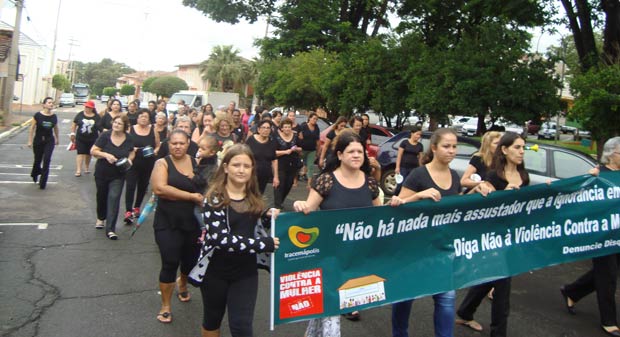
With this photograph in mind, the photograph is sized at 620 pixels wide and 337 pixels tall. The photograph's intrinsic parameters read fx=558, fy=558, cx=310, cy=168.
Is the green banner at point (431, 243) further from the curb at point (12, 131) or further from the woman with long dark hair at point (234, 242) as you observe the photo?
the curb at point (12, 131)

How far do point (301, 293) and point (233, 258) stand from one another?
0.50m

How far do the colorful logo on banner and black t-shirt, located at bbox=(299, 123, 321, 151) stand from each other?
830 cm

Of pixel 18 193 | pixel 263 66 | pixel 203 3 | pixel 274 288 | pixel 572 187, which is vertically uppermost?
pixel 203 3

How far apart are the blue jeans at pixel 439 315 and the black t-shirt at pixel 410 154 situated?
18.7 ft

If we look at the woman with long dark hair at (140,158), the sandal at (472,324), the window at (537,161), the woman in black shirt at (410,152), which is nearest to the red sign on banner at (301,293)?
the sandal at (472,324)

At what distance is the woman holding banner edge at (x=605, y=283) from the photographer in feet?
16.2

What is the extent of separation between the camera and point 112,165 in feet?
24.0

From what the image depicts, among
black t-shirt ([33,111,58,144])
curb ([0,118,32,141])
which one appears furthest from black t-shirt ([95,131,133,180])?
curb ([0,118,32,141])

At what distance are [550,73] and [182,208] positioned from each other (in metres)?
13.1

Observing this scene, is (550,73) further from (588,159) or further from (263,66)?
(263,66)

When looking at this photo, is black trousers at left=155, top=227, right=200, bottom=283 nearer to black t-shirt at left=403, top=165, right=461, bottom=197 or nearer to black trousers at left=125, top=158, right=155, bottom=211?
black t-shirt at left=403, top=165, right=461, bottom=197

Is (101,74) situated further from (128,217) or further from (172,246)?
(172,246)

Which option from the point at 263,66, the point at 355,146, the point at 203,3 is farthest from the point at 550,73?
the point at 203,3

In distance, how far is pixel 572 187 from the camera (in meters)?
4.90
